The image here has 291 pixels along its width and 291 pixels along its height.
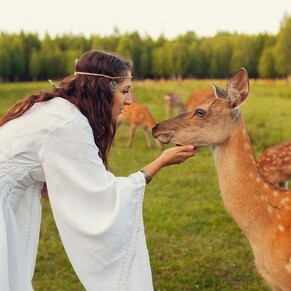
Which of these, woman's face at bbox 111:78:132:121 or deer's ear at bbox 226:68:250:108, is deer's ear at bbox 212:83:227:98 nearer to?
deer's ear at bbox 226:68:250:108

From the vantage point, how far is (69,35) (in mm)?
55875

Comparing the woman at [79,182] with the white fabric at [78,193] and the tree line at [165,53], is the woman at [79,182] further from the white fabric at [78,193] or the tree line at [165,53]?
the tree line at [165,53]

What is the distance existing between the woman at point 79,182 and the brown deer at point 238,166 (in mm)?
523

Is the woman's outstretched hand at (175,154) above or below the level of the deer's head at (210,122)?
below

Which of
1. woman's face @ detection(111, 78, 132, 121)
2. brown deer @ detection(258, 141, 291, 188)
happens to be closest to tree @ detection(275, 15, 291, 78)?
brown deer @ detection(258, 141, 291, 188)

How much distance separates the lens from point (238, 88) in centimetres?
361

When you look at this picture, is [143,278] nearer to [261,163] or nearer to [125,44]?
[261,163]

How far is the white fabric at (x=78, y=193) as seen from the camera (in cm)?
291

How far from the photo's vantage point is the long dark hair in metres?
3.07

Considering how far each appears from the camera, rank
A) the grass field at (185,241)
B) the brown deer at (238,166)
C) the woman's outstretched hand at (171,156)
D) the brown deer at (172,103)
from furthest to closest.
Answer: the brown deer at (172,103) → the grass field at (185,241) → the brown deer at (238,166) → the woman's outstretched hand at (171,156)

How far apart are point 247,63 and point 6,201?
40.2 metres

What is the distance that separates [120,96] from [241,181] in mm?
860

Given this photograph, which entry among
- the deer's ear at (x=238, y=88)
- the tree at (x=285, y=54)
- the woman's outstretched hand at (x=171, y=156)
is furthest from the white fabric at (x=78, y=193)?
the tree at (x=285, y=54)

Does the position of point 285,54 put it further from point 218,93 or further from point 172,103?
point 218,93
